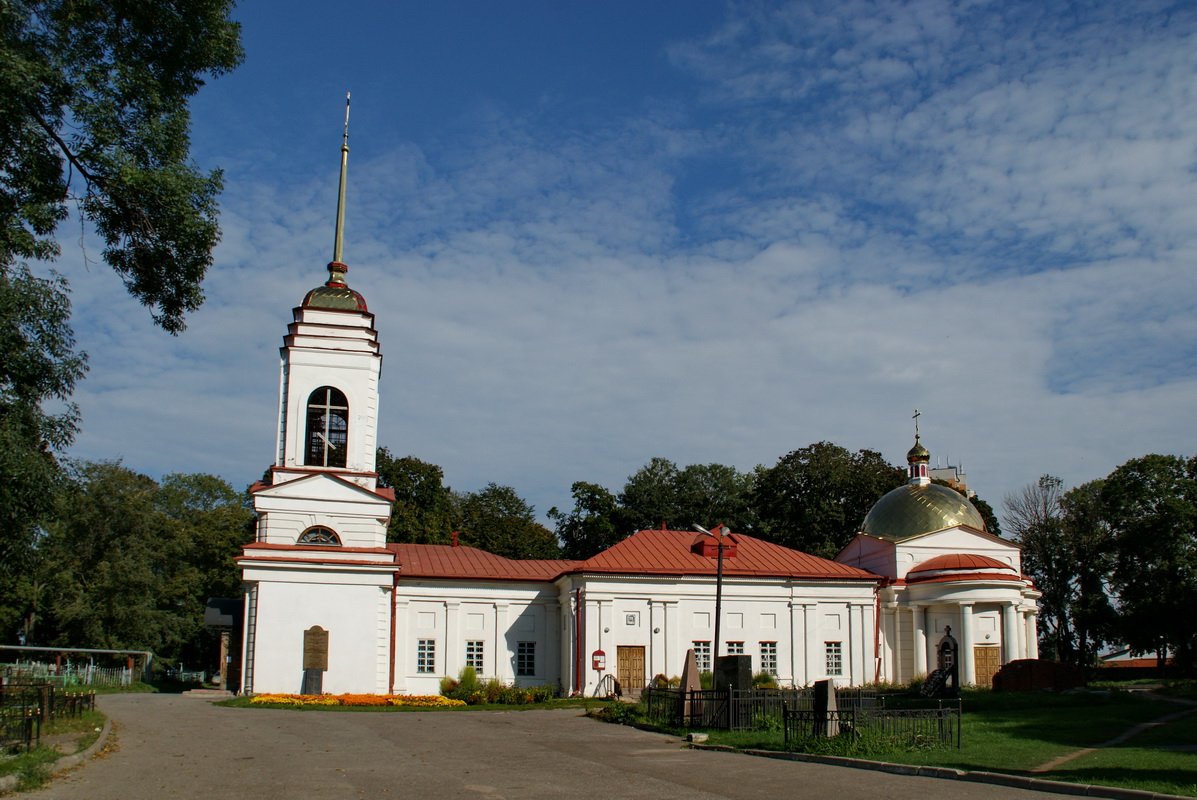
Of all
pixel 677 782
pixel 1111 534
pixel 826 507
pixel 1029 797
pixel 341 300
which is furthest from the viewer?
pixel 826 507

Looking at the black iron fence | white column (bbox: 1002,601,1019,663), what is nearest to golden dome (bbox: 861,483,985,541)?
white column (bbox: 1002,601,1019,663)

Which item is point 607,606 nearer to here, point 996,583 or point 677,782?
point 996,583

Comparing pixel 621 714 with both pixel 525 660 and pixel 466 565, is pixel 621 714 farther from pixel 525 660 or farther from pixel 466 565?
pixel 466 565

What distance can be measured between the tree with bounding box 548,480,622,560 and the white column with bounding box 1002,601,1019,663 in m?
28.6

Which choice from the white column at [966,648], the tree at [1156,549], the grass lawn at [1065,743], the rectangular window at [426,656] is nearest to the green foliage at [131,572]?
the rectangular window at [426,656]

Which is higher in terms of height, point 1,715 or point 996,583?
point 996,583

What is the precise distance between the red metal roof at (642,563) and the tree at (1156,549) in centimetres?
1959

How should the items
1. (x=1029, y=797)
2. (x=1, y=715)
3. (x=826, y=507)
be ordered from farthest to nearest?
1. (x=826, y=507)
2. (x=1, y=715)
3. (x=1029, y=797)

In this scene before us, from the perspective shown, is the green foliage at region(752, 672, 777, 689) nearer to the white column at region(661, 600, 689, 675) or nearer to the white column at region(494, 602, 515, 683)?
the white column at region(661, 600, 689, 675)

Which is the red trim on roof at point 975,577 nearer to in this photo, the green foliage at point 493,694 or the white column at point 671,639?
the white column at point 671,639

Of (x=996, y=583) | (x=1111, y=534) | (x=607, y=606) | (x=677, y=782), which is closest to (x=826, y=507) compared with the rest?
(x=1111, y=534)

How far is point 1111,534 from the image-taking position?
54.5 meters

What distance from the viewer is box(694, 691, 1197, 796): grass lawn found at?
13742 mm

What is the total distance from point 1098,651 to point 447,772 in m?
52.4
